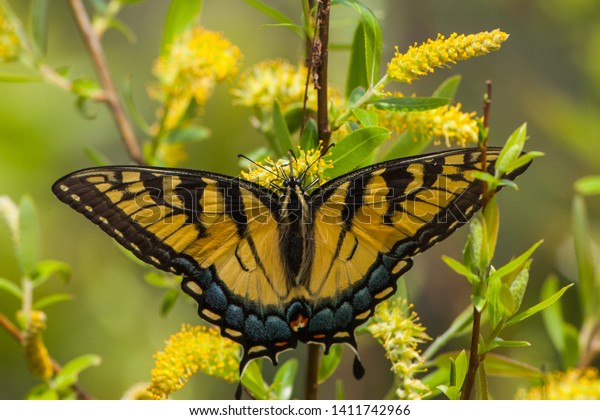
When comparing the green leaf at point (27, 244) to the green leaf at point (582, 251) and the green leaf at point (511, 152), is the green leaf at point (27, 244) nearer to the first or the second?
the green leaf at point (511, 152)

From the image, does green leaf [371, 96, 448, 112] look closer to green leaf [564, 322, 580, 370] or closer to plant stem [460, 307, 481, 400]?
plant stem [460, 307, 481, 400]

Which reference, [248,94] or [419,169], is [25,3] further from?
[419,169]

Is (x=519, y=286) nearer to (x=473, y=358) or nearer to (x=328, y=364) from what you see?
(x=473, y=358)

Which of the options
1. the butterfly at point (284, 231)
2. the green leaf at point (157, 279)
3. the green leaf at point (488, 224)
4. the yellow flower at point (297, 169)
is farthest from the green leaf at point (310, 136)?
the green leaf at point (157, 279)

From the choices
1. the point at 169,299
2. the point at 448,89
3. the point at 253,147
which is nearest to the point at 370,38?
the point at 448,89

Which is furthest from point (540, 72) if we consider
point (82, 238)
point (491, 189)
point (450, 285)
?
point (491, 189)

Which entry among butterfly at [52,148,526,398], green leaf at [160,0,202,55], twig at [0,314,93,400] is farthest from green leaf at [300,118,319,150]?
twig at [0,314,93,400]
